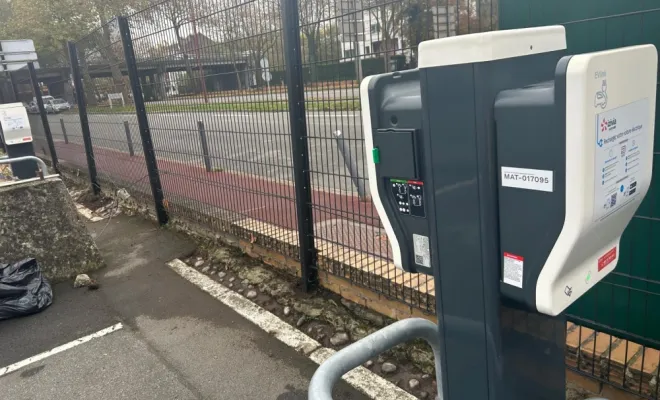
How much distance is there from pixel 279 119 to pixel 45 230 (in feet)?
9.90

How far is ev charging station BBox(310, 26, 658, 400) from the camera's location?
104cm

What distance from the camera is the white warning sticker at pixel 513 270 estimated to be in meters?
1.16

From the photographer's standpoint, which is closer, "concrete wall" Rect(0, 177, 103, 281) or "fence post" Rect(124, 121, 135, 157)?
"concrete wall" Rect(0, 177, 103, 281)

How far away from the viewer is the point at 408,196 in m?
1.39

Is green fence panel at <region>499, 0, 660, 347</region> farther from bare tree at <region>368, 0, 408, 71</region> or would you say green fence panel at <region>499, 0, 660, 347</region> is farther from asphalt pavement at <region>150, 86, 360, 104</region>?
asphalt pavement at <region>150, 86, 360, 104</region>

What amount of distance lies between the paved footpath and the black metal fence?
0.82 meters

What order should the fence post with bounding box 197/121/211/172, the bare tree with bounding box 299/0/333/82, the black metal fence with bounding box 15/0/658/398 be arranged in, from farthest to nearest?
1. the fence post with bounding box 197/121/211/172
2. the bare tree with bounding box 299/0/333/82
3. the black metal fence with bounding box 15/0/658/398

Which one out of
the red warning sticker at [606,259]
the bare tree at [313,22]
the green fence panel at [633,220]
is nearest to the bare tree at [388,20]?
the bare tree at [313,22]

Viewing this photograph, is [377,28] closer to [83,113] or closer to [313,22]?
[313,22]

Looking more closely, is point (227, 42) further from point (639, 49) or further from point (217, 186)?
point (639, 49)

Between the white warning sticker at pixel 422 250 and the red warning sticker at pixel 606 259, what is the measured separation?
0.44 m

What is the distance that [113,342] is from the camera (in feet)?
12.7

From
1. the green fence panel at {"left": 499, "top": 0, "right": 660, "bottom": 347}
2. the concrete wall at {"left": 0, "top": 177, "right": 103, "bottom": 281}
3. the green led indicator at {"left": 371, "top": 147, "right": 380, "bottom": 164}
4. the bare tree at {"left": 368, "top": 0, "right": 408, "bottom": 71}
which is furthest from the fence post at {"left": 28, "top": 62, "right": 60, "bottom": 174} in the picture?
the green led indicator at {"left": 371, "top": 147, "right": 380, "bottom": 164}

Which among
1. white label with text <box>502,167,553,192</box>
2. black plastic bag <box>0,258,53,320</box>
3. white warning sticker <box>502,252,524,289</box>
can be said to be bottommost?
black plastic bag <box>0,258,53,320</box>
